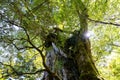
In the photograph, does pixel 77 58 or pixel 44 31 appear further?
pixel 77 58

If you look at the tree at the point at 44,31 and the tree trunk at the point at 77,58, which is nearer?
the tree at the point at 44,31

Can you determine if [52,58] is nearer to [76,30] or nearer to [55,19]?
[76,30]

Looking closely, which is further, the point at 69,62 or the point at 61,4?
the point at 69,62

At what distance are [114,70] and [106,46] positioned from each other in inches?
69.2

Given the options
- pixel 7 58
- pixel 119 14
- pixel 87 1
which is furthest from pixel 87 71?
pixel 119 14

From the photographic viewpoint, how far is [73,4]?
13.9 feet

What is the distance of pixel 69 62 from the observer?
5121 mm

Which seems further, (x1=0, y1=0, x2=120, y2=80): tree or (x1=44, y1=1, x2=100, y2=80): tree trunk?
(x1=44, y1=1, x2=100, y2=80): tree trunk

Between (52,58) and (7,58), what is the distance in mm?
1377

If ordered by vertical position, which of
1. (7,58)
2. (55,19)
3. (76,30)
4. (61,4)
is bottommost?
(7,58)

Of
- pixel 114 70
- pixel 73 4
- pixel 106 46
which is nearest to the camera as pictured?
pixel 73 4

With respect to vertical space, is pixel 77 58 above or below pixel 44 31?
below

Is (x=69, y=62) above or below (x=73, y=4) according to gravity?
below

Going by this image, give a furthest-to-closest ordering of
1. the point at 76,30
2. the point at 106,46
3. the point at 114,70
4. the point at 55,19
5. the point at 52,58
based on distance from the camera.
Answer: the point at 114,70 < the point at 106,46 < the point at 52,58 < the point at 76,30 < the point at 55,19
